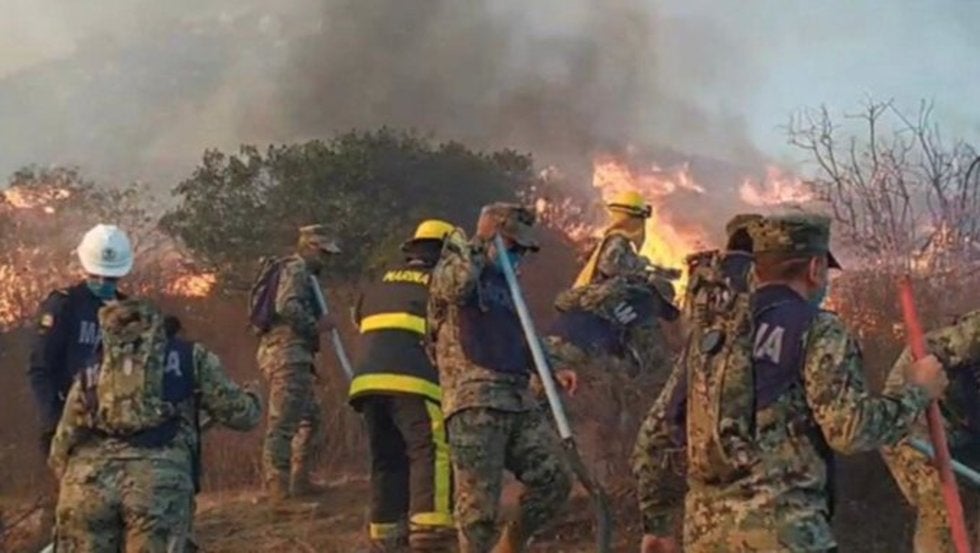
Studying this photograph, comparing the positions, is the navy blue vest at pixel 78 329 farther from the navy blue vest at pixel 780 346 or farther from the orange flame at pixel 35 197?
the orange flame at pixel 35 197

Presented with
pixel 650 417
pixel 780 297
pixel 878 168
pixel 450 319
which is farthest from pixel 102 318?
pixel 878 168

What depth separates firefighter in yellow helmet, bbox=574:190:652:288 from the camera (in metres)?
8.17

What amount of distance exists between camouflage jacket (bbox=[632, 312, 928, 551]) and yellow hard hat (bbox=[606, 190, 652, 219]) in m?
4.02

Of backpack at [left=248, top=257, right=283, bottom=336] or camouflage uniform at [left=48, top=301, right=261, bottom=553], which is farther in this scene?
backpack at [left=248, top=257, right=283, bottom=336]

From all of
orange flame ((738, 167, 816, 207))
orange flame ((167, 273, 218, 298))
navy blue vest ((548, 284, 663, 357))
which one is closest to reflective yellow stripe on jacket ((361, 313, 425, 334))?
navy blue vest ((548, 284, 663, 357))

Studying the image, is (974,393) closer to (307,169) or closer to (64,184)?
(307,169)

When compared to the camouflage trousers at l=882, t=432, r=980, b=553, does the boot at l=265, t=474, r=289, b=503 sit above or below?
above

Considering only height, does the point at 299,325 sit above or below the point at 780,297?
above

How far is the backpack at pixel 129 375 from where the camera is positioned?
5.35m

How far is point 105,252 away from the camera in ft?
21.2

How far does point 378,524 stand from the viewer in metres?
7.36

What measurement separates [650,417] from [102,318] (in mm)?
2306

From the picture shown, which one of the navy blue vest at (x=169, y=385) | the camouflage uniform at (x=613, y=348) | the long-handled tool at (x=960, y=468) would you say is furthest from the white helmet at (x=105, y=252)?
the long-handled tool at (x=960, y=468)

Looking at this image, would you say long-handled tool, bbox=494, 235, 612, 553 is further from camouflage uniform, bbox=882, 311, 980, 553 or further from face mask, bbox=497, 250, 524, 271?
camouflage uniform, bbox=882, 311, 980, 553
